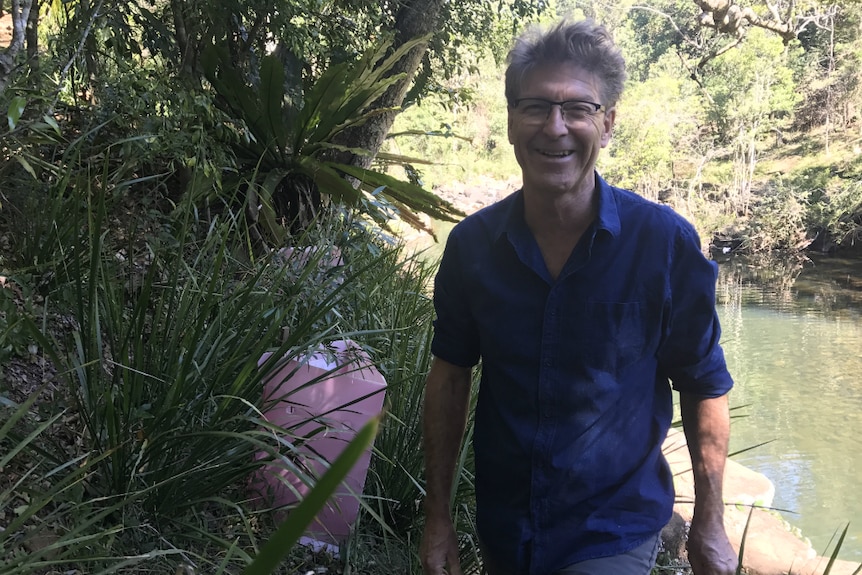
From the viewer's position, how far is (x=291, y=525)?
23cm

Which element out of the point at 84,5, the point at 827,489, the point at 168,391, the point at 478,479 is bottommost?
the point at 827,489

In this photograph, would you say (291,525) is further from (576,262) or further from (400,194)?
(400,194)

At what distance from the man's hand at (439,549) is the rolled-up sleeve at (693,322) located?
606mm

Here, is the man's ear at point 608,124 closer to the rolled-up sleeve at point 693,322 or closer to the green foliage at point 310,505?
the rolled-up sleeve at point 693,322

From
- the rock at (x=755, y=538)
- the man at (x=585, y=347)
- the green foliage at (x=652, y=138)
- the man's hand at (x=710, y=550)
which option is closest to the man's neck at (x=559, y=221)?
the man at (x=585, y=347)

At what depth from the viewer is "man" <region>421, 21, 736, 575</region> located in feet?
4.00

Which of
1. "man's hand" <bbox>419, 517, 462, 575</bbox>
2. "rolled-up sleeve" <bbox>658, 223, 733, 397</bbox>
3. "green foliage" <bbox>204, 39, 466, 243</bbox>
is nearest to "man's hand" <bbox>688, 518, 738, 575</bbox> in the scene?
"rolled-up sleeve" <bbox>658, 223, 733, 397</bbox>

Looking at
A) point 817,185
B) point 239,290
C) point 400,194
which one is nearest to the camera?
point 239,290

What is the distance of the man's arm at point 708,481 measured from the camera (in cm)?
121

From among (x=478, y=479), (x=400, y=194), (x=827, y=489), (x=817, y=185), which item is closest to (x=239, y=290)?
(x=478, y=479)

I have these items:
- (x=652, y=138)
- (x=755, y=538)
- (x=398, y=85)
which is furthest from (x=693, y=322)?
(x=652, y=138)

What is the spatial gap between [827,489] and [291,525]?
333 inches

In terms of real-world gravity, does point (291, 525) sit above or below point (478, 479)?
above

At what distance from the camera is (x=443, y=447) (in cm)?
147
